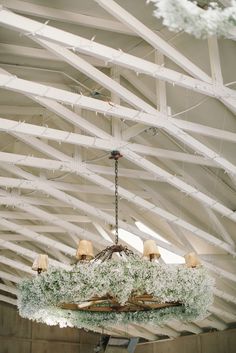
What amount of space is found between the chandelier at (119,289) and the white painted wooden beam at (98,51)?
6.01ft

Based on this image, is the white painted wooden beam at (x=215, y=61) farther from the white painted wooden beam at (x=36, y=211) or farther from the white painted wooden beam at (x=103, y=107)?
the white painted wooden beam at (x=36, y=211)

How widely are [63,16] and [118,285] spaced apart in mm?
2949

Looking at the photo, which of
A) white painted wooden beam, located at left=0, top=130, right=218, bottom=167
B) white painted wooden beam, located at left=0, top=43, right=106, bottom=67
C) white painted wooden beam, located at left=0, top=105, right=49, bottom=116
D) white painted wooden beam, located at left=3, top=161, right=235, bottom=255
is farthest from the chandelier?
white painted wooden beam, located at left=0, top=105, right=49, bottom=116

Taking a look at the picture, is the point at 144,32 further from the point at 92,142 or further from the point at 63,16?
the point at 92,142

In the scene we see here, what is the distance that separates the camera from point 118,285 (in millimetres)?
5668

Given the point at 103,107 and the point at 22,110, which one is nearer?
the point at 103,107

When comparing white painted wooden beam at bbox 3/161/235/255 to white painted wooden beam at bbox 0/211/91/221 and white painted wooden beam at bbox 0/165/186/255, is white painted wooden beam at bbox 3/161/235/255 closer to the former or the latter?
white painted wooden beam at bbox 0/165/186/255

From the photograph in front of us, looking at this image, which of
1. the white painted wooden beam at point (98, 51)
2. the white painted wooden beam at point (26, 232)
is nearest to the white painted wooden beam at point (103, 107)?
the white painted wooden beam at point (98, 51)

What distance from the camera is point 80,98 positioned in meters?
5.93

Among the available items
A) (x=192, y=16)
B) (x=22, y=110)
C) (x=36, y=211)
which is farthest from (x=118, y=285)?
(x=192, y=16)

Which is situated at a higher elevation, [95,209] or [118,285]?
[95,209]

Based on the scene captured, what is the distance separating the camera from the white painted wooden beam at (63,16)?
19.2ft

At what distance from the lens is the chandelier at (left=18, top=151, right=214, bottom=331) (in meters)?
5.77

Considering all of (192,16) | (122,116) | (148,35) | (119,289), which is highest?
(148,35)
